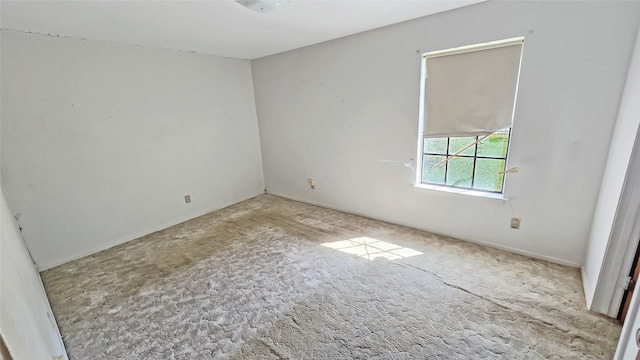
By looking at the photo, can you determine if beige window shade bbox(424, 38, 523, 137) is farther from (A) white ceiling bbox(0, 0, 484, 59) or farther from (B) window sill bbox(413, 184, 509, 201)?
(B) window sill bbox(413, 184, 509, 201)

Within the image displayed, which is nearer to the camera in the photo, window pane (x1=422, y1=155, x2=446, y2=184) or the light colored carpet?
the light colored carpet

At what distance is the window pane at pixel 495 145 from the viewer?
2.52 m

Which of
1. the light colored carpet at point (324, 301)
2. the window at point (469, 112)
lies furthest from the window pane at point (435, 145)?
the light colored carpet at point (324, 301)

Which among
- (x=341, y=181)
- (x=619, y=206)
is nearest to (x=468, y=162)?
Result: (x=619, y=206)

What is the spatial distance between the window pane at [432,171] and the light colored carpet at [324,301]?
2.05 feet

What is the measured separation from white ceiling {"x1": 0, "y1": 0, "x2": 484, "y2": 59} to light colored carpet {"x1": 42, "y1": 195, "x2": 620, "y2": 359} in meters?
2.27

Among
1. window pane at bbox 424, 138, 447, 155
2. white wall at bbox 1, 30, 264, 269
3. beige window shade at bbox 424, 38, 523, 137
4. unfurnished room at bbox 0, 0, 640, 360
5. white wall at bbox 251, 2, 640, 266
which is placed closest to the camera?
unfurnished room at bbox 0, 0, 640, 360

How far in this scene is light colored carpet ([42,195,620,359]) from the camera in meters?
1.70

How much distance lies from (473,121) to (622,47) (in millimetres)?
1018

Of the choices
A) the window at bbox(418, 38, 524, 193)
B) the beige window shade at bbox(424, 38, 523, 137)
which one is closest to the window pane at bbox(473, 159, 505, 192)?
the window at bbox(418, 38, 524, 193)

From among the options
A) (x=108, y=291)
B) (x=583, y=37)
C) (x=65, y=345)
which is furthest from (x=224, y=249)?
(x=583, y=37)

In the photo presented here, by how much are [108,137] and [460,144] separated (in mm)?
3880

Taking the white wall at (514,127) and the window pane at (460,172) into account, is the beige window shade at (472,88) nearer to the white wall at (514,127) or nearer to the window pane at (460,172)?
the white wall at (514,127)

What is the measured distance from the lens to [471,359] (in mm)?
1569
